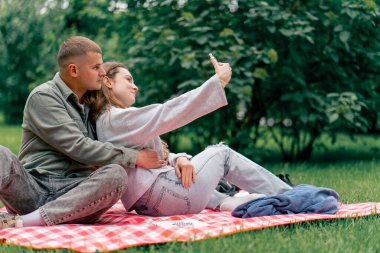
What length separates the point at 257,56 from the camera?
19.2 ft

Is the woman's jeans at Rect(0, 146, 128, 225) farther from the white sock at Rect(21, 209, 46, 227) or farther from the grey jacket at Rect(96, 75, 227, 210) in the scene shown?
the grey jacket at Rect(96, 75, 227, 210)

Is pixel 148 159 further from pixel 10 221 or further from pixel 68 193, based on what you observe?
pixel 10 221

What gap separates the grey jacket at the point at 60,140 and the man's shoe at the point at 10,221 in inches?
9.7

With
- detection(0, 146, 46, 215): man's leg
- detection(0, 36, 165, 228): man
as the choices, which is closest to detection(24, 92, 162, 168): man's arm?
detection(0, 36, 165, 228): man

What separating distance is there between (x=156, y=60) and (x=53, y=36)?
1625mm

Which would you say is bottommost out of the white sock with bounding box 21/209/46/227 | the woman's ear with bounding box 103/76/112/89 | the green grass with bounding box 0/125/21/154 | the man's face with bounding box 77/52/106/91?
the green grass with bounding box 0/125/21/154

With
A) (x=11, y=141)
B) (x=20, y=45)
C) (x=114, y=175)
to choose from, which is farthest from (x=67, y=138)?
(x=20, y=45)

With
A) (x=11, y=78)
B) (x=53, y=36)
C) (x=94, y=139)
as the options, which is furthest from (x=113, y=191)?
(x=11, y=78)

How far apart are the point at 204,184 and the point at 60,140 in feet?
2.40

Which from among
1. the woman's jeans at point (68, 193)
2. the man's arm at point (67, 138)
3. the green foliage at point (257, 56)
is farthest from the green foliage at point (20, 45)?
the woman's jeans at point (68, 193)

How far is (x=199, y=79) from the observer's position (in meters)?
5.93

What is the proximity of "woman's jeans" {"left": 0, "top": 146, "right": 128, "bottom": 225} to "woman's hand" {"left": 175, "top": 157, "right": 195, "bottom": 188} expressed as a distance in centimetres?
31

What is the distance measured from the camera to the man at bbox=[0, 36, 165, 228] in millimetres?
3008

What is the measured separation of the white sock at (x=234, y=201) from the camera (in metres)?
3.48
